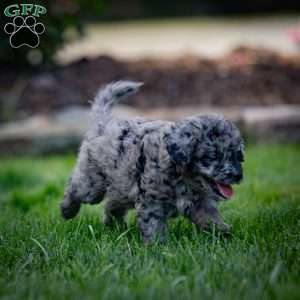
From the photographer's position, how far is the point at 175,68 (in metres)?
9.78

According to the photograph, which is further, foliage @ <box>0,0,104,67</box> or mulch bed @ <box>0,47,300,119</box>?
mulch bed @ <box>0,47,300,119</box>

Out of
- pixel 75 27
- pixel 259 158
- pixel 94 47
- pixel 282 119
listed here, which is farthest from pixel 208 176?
pixel 94 47

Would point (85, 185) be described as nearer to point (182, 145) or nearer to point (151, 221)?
point (151, 221)

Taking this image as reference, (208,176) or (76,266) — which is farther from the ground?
(208,176)

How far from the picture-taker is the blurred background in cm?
829

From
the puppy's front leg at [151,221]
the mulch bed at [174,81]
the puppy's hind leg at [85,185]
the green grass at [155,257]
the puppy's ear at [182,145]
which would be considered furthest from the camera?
the mulch bed at [174,81]

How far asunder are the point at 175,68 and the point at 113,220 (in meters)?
5.17

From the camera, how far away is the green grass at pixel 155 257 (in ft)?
10.7

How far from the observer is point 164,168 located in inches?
167

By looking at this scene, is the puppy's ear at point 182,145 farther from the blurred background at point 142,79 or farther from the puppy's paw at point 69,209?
the blurred background at point 142,79

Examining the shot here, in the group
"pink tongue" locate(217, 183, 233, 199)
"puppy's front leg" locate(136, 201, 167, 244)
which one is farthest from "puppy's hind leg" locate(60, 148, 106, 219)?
"pink tongue" locate(217, 183, 233, 199)

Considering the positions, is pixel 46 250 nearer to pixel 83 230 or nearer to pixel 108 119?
pixel 83 230

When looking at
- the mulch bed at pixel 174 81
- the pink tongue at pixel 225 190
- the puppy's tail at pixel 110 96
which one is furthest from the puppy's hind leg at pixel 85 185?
Answer: the mulch bed at pixel 174 81

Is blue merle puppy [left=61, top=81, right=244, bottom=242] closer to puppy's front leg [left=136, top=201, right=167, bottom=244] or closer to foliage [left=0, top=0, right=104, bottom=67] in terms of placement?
puppy's front leg [left=136, top=201, right=167, bottom=244]
